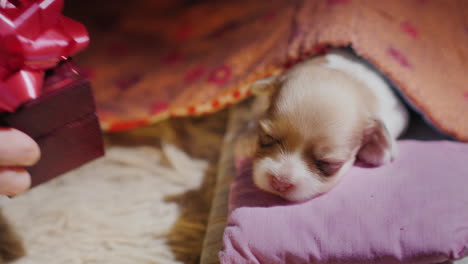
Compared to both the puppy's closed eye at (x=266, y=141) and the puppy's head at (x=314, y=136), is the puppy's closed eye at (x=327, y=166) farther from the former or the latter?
the puppy's closed eye at (x=266, y=141)

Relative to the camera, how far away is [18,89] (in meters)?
1.00

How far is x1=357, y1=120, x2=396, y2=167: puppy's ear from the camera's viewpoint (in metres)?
1.24

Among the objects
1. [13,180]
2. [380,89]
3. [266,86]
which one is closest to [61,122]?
[13,180]

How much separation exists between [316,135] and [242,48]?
2.41 feet

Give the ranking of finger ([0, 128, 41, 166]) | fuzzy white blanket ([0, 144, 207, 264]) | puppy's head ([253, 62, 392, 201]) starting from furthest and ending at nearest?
fuzzy white blanket ([0, 144, 207, 264]) → puppy's head ([253, 62, 392, 201]) → finger ([0, 128, 41, 166])

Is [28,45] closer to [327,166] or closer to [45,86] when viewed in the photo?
[45,86]

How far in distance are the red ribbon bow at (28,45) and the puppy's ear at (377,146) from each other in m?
0.80

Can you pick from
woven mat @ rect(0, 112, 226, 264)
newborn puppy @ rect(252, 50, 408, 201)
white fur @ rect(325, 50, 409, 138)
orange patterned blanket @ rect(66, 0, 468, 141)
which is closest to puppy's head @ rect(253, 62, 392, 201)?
newborn puppy @ rect(252, 50, 408, 201)

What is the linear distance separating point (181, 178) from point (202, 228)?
26cm

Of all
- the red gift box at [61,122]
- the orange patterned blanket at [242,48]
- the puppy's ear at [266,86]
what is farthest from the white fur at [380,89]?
the red gift box at [61,122]

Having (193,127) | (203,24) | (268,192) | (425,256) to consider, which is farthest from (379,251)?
(203,24)

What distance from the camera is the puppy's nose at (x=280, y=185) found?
3.88 feet

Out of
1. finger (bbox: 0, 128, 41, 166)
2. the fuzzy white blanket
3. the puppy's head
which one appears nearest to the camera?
finger (bbox: 0, 128, 41, 166)

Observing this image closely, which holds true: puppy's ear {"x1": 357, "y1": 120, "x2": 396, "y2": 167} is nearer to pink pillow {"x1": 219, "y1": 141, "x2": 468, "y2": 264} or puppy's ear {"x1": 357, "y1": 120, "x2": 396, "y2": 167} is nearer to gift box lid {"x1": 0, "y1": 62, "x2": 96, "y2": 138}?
pink pillow {"x1": 219, "y1": 141, "x2": 468, "y2": 264}
